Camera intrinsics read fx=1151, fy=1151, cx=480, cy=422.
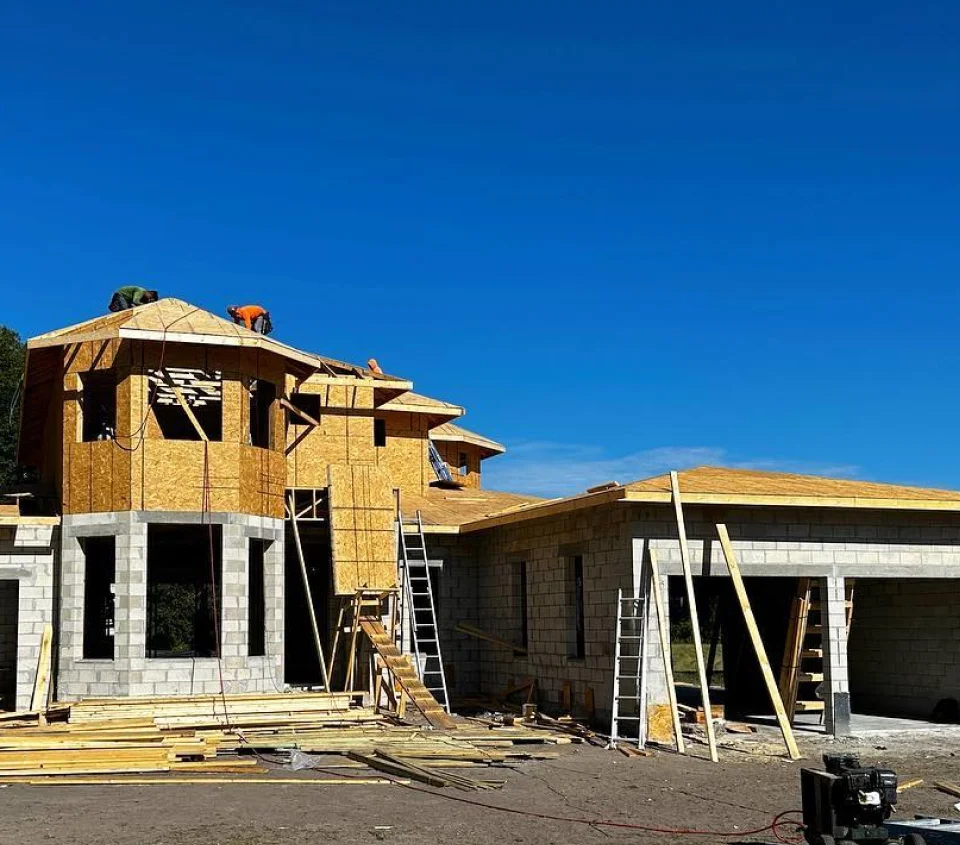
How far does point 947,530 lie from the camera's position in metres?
19.0

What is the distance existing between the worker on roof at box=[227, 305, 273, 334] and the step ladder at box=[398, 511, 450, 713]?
5008 mm

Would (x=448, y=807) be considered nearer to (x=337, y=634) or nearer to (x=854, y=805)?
(x=854, y=805)

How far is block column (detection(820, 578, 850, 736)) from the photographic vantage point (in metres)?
17.6

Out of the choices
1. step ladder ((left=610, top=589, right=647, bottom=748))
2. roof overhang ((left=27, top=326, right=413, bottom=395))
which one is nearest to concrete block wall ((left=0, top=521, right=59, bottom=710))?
roof overhang ((left=27, top=326, right=413, bottom=395))

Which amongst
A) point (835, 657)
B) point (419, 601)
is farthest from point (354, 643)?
point (835, 657)

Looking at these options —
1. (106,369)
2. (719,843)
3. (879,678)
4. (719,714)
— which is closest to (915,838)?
(719,843)

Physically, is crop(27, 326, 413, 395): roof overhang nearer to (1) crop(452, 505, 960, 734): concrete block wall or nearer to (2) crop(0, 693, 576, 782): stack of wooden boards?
(1) crop(452, 505, 960, 734): concrete block wall

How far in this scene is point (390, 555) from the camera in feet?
70.7

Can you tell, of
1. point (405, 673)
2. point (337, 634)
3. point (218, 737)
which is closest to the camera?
point (218, 737)

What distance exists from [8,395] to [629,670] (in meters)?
35.6

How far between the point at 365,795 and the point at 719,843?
403 cm

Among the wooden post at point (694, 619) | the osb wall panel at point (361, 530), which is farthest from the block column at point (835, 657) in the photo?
the osb wall panel at point (361, 530)

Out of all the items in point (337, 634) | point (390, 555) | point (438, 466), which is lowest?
point (337, 634)

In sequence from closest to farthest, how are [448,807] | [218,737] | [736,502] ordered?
1. [448,807]
2. [218,737]
3. [736,502]
